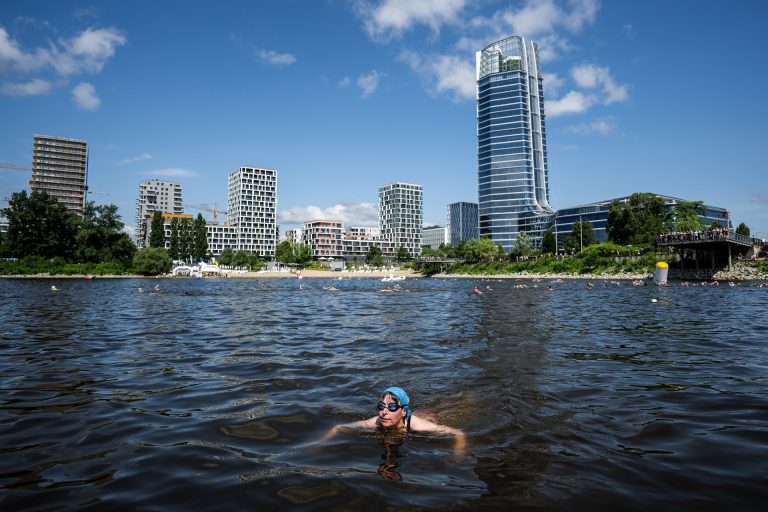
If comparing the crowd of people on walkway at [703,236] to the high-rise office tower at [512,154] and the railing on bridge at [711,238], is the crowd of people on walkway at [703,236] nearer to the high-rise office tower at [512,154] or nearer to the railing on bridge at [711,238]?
the railing on bridge at [711,238]

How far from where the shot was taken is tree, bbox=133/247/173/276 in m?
101

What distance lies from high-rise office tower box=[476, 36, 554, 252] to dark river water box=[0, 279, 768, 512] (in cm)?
17416

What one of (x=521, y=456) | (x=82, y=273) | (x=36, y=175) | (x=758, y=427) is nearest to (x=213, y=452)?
(x=521, y=456)

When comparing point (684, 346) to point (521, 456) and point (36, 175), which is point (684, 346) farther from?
point (36, 175)

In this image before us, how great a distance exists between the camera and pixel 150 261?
101m

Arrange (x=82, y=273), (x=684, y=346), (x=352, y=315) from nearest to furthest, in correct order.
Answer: (x=684, y=346)
(x=352, y=315)
(x=82, y=273)

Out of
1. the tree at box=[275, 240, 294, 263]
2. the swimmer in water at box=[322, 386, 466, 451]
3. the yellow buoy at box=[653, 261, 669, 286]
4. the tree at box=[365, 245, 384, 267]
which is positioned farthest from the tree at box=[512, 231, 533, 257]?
the swimmer in water at box=[322, 386, 466, 451]

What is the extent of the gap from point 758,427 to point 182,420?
29.2ft

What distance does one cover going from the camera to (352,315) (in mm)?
25031

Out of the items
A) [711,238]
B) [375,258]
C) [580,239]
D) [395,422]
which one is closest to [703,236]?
[711,238]

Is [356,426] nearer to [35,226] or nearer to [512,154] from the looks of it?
[35,226]

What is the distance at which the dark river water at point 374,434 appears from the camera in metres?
4.59

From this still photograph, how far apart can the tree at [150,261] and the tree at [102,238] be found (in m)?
5.07

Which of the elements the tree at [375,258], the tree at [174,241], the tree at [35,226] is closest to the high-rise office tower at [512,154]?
the tree at [375,258]
